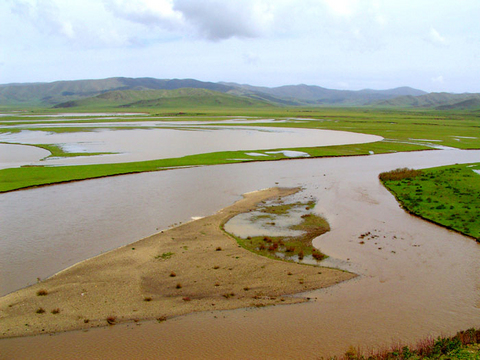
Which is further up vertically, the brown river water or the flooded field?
the flooded field

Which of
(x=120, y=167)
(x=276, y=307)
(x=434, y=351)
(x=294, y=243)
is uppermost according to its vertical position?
(x=120, y=167)

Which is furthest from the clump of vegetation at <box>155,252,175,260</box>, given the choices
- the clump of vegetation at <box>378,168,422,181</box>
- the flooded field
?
Result: the flooded field

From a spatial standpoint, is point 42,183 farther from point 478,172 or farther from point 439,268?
point 478,172

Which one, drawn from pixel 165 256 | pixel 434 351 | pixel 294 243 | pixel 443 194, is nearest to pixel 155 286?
pixel 165 256

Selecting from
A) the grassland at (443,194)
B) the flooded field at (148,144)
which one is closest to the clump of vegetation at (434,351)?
the grassland at (443,194)

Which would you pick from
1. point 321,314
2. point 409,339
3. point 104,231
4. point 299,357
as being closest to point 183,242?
point 104,231

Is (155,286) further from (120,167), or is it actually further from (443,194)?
(120,167)

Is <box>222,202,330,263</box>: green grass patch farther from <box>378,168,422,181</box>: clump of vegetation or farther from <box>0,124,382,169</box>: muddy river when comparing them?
<box>0,124,382,169</box>: muddy river

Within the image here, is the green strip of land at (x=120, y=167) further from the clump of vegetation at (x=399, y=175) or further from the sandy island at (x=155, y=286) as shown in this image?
the sandy island at (x=155, y=286)
